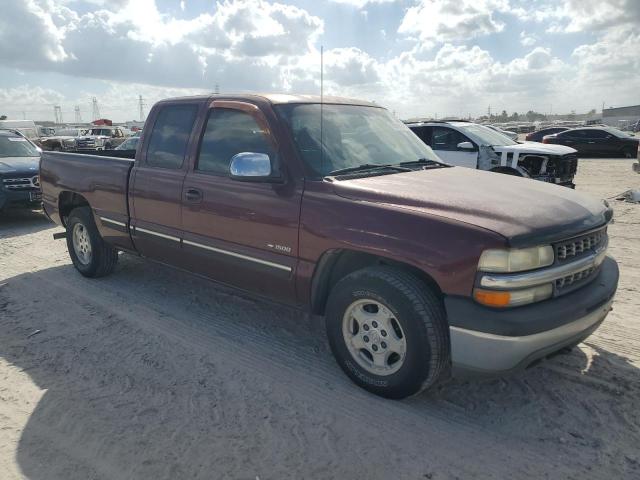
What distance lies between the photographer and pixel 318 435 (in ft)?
9.45

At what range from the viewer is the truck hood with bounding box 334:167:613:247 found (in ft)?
9.00

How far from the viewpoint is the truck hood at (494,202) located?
108 inches

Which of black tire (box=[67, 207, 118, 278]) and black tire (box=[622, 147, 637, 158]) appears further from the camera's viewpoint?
black tire (box=[622, 147, 637, 158])

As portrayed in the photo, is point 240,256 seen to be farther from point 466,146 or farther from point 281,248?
point 466,146

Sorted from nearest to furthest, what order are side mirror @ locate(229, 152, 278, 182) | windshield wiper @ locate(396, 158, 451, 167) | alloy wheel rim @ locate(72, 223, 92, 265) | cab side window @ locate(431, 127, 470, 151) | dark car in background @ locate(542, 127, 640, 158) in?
side mirror @ locate(229, 152, 278, 182) → windshield wiper @ locate(396, 158, 451, 167) → alloy wheel rim @ locate(72, 223, 92, 265) → cab side window @ locate(431, 127, 470, 151) → dark car in background @ locate(542, 127, 640, 158)

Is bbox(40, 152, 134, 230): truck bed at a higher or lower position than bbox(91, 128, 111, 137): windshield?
higher

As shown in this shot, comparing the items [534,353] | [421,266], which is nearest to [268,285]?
[421,266]

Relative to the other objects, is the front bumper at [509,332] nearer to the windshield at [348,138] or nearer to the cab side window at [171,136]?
the windshield at [348,138]

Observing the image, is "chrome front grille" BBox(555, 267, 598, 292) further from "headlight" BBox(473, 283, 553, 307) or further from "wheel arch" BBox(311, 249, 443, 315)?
"wheel arch" BBox(311, 249, 443, 315)

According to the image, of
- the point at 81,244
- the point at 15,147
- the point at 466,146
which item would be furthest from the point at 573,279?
the point at 15,147

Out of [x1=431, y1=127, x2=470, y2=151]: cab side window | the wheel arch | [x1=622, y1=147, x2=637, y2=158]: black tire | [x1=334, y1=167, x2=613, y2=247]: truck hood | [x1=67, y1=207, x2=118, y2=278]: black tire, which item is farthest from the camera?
[x1=622, y1=147, x2=637, y2=158]: black tire

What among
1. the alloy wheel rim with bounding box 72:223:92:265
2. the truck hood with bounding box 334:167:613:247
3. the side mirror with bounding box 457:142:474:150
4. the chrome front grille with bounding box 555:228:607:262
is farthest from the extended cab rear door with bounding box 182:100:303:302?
the side mirror with bounding box 457:142:474:150

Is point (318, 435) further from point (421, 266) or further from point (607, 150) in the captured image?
point (607, 150)

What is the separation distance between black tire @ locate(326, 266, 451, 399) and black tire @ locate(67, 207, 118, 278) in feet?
11.0
